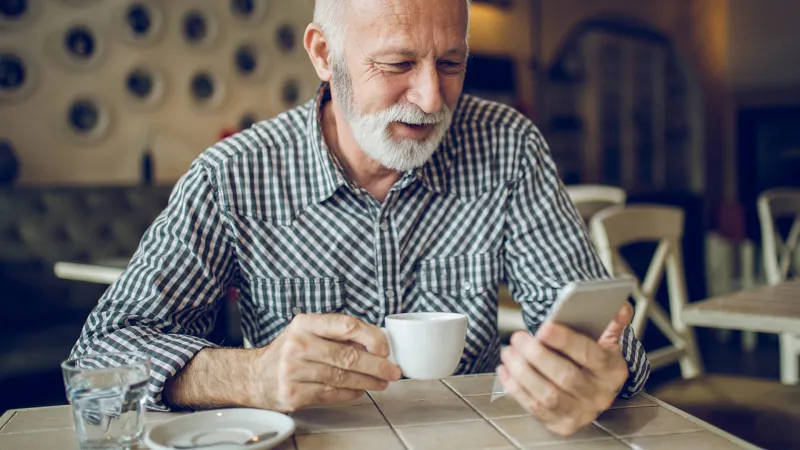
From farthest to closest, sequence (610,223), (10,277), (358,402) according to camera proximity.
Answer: (10,277), (610,223), (358,402)

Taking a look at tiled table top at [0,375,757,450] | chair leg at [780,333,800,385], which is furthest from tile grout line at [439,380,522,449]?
chair leg at [780,333,800,385]

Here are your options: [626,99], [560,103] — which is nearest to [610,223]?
[560,103]

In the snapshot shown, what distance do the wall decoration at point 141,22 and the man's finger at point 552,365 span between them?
4119 millimetres

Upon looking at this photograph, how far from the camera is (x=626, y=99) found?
6766 mm

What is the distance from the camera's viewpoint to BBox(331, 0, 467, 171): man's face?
4.04 feet

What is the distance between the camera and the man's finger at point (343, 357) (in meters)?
0.85

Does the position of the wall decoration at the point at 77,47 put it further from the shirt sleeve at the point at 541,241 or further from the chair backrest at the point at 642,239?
the shirt sleeve at the point at 541,241

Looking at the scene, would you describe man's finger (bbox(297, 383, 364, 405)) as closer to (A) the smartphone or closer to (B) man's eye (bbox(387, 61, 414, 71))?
(A) the smartphone

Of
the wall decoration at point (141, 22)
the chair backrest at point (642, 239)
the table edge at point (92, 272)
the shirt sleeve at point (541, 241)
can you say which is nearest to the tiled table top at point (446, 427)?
the shirt sleeve at point (541, 241)

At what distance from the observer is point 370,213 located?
4.59 ft

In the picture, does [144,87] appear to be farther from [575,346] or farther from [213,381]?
[575,346]

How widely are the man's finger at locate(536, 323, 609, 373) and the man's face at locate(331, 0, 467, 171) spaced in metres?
0.55

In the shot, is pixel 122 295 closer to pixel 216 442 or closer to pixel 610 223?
pixel 216 442

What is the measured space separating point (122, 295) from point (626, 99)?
6.28 metres
